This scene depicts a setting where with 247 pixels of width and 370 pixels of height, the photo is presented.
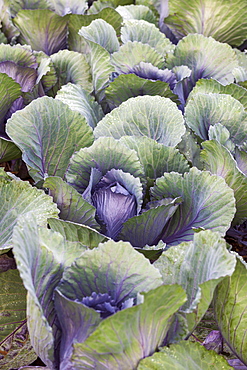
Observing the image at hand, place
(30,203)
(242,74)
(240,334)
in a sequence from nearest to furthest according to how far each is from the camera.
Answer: (240,334), (30,203), (242,74)

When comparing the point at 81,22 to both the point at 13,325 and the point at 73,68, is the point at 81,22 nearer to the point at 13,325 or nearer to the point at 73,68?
the point at 73,68

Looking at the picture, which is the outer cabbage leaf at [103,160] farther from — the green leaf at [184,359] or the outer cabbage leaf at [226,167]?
the green leaf at [184,359]

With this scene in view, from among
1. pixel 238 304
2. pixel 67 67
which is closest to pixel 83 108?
pixel 67 67

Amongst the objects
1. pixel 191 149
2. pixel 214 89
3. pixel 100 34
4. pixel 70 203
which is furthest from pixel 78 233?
pixel 100 34

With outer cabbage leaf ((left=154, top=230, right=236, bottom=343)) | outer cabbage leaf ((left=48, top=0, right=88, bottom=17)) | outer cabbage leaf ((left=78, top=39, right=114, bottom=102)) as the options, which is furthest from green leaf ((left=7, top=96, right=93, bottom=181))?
outer cabbage leaf ((left=48, top=0, right=88, bottom=17))

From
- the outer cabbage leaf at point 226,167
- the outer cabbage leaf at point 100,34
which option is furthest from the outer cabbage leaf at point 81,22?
the outer cabbage leaf at point 226,167

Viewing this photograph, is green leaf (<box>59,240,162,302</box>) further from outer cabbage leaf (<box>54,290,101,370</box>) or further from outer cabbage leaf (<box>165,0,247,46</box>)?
outer cabbage leaf (<box>165,0,247,46</box>)

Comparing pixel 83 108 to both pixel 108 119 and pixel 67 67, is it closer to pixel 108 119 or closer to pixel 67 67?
pixel 108 119
